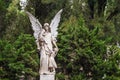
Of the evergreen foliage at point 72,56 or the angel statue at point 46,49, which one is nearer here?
the angel statue at point 46,49

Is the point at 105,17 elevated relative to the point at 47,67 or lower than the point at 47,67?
elevated

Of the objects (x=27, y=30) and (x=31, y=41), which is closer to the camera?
(x=31, y=41)

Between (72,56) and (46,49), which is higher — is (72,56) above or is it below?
below

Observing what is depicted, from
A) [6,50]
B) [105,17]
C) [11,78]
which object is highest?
[105,17]

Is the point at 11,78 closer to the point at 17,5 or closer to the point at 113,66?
the point at 113,66

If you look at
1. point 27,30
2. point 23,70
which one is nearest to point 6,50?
point 23,70

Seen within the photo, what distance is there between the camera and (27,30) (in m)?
23.6

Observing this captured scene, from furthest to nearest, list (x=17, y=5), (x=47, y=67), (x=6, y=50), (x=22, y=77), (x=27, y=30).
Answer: (x=17, y=5) < (x=27, y=30) < (x=22, y=77) < (x=6, y=50) < (x=47, y=67)

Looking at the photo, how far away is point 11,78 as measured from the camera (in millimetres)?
18203

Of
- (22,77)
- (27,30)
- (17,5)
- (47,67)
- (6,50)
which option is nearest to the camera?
(47,67)

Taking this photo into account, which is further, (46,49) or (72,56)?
(72,56)

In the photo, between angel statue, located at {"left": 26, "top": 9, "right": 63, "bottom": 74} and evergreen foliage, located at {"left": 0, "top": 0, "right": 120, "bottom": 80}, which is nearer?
angel statue, located at {"left": 26, "top": 9, "right": 63, "bottom": 74}

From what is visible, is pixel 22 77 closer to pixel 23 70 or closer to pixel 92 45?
pixel 23 70

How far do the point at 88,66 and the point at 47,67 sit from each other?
465 centimetres
